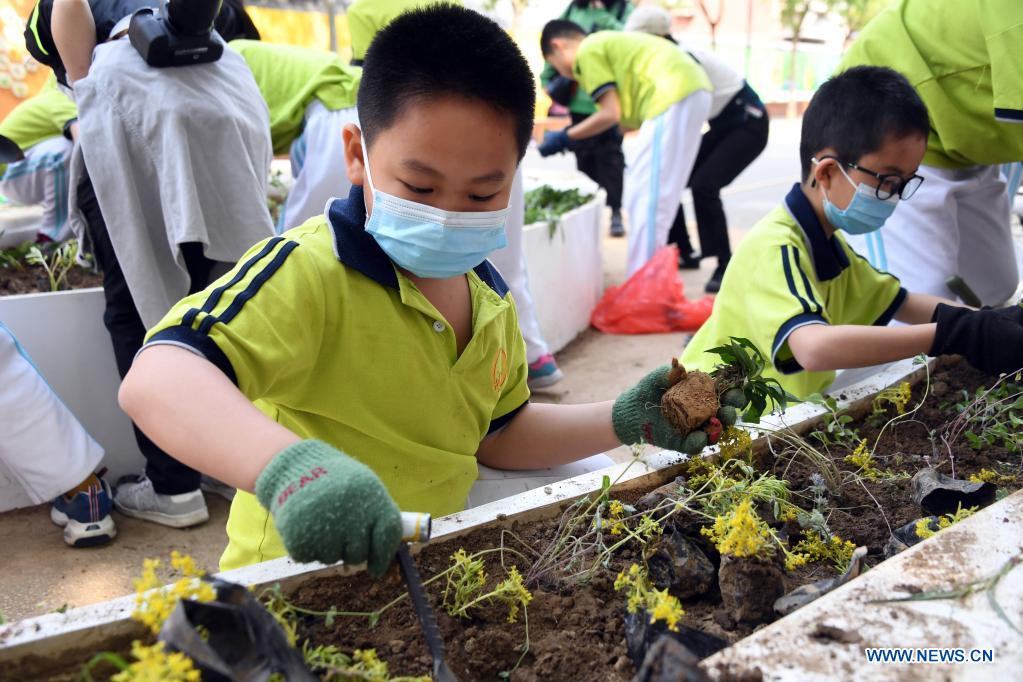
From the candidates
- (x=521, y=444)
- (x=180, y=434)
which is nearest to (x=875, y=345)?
(x=521, y=444)

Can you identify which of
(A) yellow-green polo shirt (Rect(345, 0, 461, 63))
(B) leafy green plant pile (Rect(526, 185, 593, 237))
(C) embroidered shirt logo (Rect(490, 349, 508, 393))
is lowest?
(B) leafy green plant pile (Rect(526, 185, 593, 237))

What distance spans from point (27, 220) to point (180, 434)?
3321 mm

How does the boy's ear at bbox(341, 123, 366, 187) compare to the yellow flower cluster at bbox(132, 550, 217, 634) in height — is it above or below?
above

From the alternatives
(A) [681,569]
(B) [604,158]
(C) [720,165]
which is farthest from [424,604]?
(B) [604,158]

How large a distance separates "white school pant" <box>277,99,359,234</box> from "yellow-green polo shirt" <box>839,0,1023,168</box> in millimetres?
1990

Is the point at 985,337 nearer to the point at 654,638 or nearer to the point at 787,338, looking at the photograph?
the point at 787,338

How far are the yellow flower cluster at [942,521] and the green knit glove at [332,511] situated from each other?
945 millimetres

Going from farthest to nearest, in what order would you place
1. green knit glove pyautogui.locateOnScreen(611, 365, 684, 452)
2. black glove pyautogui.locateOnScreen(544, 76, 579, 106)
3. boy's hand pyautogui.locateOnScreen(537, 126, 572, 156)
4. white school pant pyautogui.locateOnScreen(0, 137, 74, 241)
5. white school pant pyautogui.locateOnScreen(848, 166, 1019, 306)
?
black glove pyautogui.locateOnScreen(544, 76, 579, 106)
boy's hand pyautogui.locateOnScreen(537, 126, 572, 156)
white school pant pyautogui.locateOnScreen(0, 137, 74, 241)
white school pant pyautogui.locateOnScreen(848, 166, 1019, 306)
green knit glove pyautogui.locateOnScreen(611, 365, 684, 452)

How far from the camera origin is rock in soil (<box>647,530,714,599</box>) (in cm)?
135

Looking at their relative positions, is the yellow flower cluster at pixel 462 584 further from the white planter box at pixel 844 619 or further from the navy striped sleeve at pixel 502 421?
the navy striped sleeve at pixel 502 421

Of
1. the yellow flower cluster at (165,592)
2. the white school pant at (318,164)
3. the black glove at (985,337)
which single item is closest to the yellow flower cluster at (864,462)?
the black glove at (985,337)

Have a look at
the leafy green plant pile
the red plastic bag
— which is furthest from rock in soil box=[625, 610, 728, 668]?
the red plastic bag

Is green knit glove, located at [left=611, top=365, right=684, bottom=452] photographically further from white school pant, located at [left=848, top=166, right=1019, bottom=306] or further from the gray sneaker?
white school pant, located at [left=848, top=166, right=1019, bottom=306]

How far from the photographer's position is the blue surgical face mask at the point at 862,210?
2.44 m
